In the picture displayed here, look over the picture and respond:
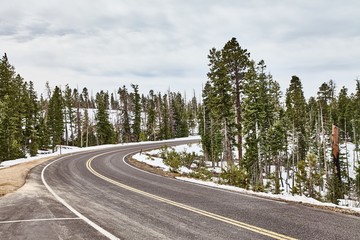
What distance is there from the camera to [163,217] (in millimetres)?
8227

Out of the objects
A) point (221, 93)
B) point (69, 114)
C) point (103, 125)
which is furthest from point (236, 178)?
point (69, 114)

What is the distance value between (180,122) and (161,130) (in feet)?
32.0

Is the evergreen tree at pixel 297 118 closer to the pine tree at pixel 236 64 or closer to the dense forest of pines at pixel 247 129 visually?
the dense forest of pines at pixel 247 129

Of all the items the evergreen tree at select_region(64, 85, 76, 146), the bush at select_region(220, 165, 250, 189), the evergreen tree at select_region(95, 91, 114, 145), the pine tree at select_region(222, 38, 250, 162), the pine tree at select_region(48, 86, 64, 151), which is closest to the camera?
the bush at select_region(220, 165, 250, 189)

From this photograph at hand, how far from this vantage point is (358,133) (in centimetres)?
6750

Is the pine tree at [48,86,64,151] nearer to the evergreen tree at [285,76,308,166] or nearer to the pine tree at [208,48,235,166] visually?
the pine tree at [208,48,235,166]

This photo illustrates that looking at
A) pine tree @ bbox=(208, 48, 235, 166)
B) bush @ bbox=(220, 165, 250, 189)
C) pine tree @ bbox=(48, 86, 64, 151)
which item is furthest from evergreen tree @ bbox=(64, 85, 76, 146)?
bush @ bbox=(220, 165, 250, 189)

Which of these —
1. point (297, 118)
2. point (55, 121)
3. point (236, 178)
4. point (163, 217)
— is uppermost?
point (55, 121)

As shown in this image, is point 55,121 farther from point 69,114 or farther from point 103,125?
point 69,114

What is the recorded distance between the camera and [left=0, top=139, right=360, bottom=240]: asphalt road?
6.64 m

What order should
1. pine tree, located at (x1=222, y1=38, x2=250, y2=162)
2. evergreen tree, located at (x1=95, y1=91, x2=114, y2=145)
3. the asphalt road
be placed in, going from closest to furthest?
the asphalt road
pine tree, located at (x1=222, y1=38, x2=250, y2=162)
evergreen tree, located at (x1=95, y1=91, x2=114, y2=145)

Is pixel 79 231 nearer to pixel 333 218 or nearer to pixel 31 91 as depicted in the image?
pixel 333 218

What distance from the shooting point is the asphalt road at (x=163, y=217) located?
6639 mm

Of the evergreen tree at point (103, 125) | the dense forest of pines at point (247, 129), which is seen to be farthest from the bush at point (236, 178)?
the evergreen tree at point (103, 125)
